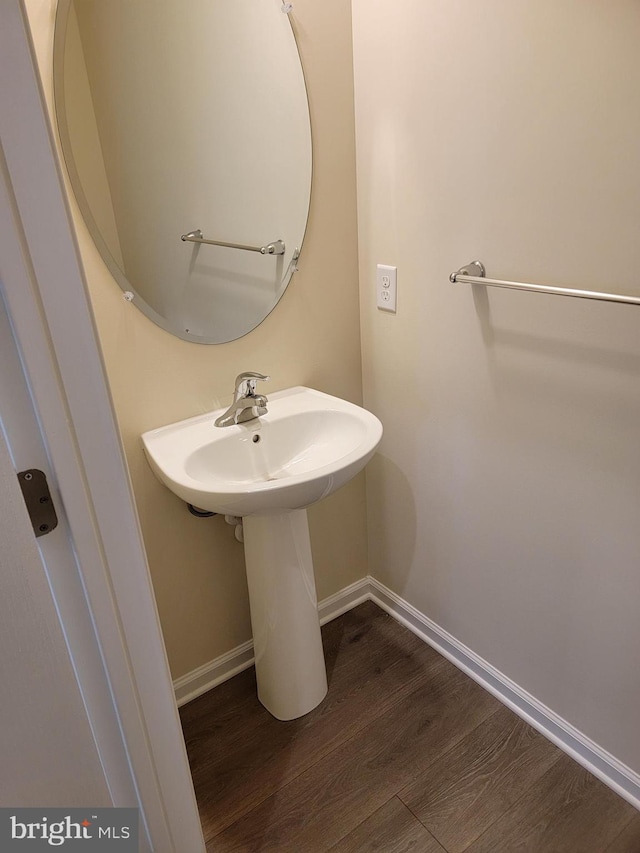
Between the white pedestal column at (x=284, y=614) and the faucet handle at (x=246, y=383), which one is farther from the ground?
the faucet handle at (x=246, y=383)

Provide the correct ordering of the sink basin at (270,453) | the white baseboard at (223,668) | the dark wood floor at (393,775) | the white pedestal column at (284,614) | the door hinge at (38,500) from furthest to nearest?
→ 1. the white baseboard at (223,668)
2. the white pedestal column at (284,614)
3. the dark wood floor at (393,775)
4. the sink basin at (270,453)
5. the door hinge at (38,500)

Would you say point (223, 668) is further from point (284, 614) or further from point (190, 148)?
point (190, 148)

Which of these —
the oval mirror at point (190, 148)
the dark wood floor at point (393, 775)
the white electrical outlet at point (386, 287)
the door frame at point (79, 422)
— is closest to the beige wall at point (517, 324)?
the white electrical outlet at point (386, 287)

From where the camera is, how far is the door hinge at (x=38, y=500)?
0.72 metres

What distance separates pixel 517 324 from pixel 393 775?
3.78 ft

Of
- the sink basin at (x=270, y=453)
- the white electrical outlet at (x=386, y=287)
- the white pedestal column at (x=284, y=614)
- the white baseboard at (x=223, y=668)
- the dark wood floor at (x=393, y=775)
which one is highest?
the white electrical outlet at (x=386, y=287)

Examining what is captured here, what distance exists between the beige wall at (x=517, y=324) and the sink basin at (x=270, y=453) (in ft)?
0.87

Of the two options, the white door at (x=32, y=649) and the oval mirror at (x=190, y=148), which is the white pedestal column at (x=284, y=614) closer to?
the oval mirror at (x=190, y=148)

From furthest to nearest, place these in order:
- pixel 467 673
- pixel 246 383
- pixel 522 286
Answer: pixel 467 673 < pixel 246 383 < pixel 522 286

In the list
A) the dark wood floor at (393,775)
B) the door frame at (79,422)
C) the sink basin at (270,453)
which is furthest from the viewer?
the dark wood floor at (393,775)

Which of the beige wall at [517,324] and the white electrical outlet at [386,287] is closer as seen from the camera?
the beige wall at [517,324]

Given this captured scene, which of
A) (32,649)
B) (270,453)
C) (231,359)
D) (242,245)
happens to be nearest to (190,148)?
(242,245)

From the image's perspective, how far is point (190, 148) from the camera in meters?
1.42

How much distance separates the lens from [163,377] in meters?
1.49
